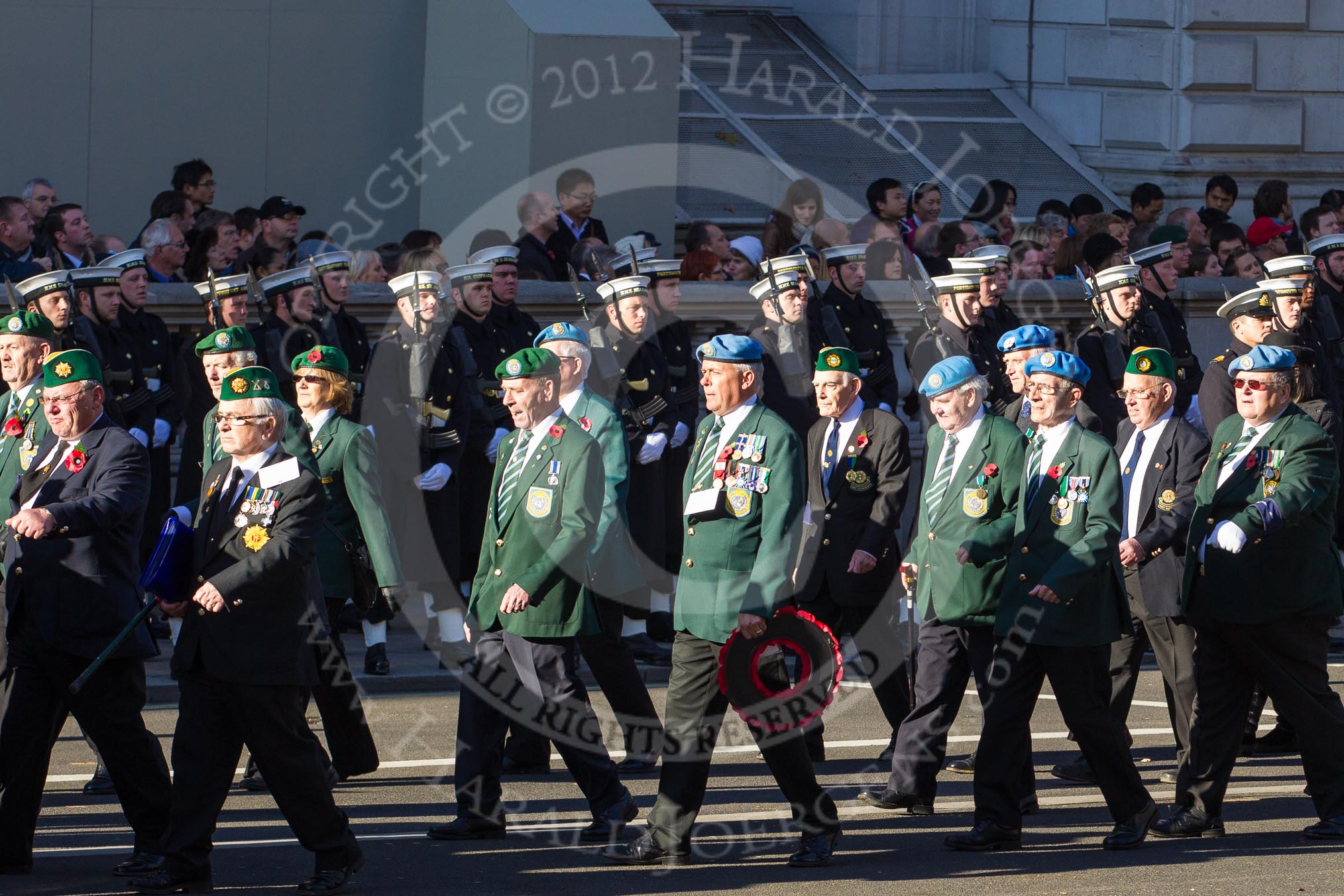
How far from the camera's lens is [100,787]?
9250mm

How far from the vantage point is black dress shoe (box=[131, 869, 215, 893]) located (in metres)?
7.50

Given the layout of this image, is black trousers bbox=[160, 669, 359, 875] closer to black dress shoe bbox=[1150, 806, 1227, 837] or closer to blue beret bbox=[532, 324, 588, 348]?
blue beret bbox=[532, 324, 588, 348]

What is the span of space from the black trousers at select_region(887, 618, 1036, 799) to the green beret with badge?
2.86m

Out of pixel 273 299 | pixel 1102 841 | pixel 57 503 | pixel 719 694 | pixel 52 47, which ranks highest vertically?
pixel 52 47

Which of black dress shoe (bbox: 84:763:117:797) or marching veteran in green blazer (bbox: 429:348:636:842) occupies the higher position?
marching veteran in green blazer (bbox: 429:348:636:842)

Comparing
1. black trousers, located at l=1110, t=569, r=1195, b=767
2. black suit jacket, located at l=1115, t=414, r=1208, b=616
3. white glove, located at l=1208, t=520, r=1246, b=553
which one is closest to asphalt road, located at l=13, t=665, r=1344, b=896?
black trousers, located at l=1110, t=569, r=1195, b=767

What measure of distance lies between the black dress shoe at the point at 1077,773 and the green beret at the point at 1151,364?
170cm

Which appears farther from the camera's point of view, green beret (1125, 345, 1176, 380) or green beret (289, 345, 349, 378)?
green beret (289, 345, 349, 378)

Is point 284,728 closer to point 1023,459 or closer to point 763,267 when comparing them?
point 1023,459

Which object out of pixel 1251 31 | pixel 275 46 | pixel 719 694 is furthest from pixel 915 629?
pixel 1251 31

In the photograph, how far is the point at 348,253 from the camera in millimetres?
12789

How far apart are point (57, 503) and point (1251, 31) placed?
1461cm

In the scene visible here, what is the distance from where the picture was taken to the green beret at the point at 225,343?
9.74m

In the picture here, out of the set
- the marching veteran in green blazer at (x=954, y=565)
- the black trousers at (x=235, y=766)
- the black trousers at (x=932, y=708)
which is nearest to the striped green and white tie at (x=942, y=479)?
the marching veteran in green blazer at (x=954, y=565)
